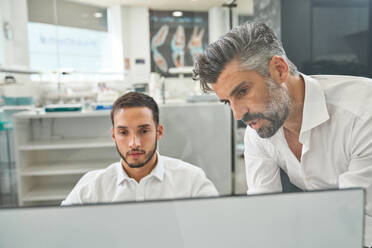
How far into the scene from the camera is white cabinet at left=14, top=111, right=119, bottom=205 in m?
0.62

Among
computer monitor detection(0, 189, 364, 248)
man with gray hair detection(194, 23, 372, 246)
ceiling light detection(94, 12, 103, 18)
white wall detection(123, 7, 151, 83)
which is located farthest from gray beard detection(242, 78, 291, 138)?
ceiling light detection(94, 12, 103, 18)

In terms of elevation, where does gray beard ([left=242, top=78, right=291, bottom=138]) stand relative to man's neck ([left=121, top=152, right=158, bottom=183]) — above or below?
above

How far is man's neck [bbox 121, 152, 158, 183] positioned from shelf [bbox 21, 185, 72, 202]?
15 centimetres

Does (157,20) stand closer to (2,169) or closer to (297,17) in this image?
(297,17)

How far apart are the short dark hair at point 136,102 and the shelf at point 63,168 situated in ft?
0.38

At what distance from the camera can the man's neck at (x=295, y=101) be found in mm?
643

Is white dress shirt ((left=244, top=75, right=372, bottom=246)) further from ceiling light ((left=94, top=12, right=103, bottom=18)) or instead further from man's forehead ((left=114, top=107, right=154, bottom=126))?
ceiling light ((left=94, top=12, right=103, bottom=18))

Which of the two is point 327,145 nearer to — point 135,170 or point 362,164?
point 362,164

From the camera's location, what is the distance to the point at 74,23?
622mm

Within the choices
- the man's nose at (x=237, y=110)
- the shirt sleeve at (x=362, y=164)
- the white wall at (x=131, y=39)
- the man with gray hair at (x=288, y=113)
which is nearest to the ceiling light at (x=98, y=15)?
the white wall at (x=131, y=39)

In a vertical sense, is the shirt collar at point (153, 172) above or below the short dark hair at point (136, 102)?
below

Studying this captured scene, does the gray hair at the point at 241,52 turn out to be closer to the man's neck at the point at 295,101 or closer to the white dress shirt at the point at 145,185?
the man's neck at the point at 295,101

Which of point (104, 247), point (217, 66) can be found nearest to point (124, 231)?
point (104, 247)

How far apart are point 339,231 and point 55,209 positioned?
59 cm
